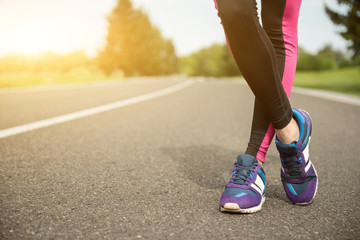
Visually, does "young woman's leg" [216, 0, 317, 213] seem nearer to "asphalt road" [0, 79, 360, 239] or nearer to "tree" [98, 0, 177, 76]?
"asphalt road" [0, 79, 360, 239]

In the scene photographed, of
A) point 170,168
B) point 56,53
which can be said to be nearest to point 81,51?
point 56,53

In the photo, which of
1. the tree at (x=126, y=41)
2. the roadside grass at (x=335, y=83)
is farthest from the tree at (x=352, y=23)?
the tree at (x=126, y=41)

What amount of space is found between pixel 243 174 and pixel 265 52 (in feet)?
1.82

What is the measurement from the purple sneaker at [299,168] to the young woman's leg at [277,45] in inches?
3.8

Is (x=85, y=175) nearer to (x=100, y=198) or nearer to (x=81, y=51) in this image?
(x=100, y=198)

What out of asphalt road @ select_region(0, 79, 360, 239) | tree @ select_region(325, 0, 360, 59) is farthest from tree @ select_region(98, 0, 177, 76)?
asphalt road @ select_region(0, 79, 360, 239)

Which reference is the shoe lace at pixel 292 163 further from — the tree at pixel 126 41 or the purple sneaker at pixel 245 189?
the tree at pixel 126 41

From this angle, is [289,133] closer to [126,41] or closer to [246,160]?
[246,160]

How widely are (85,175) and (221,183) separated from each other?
77 centimetres

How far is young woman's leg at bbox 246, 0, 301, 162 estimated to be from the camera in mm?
1633

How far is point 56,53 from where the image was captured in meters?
79.1

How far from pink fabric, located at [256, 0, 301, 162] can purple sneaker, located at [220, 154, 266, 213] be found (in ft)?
0.39

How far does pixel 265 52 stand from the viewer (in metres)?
A: 1.45

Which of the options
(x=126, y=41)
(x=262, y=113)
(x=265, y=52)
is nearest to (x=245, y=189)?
(x=262, y=113)
